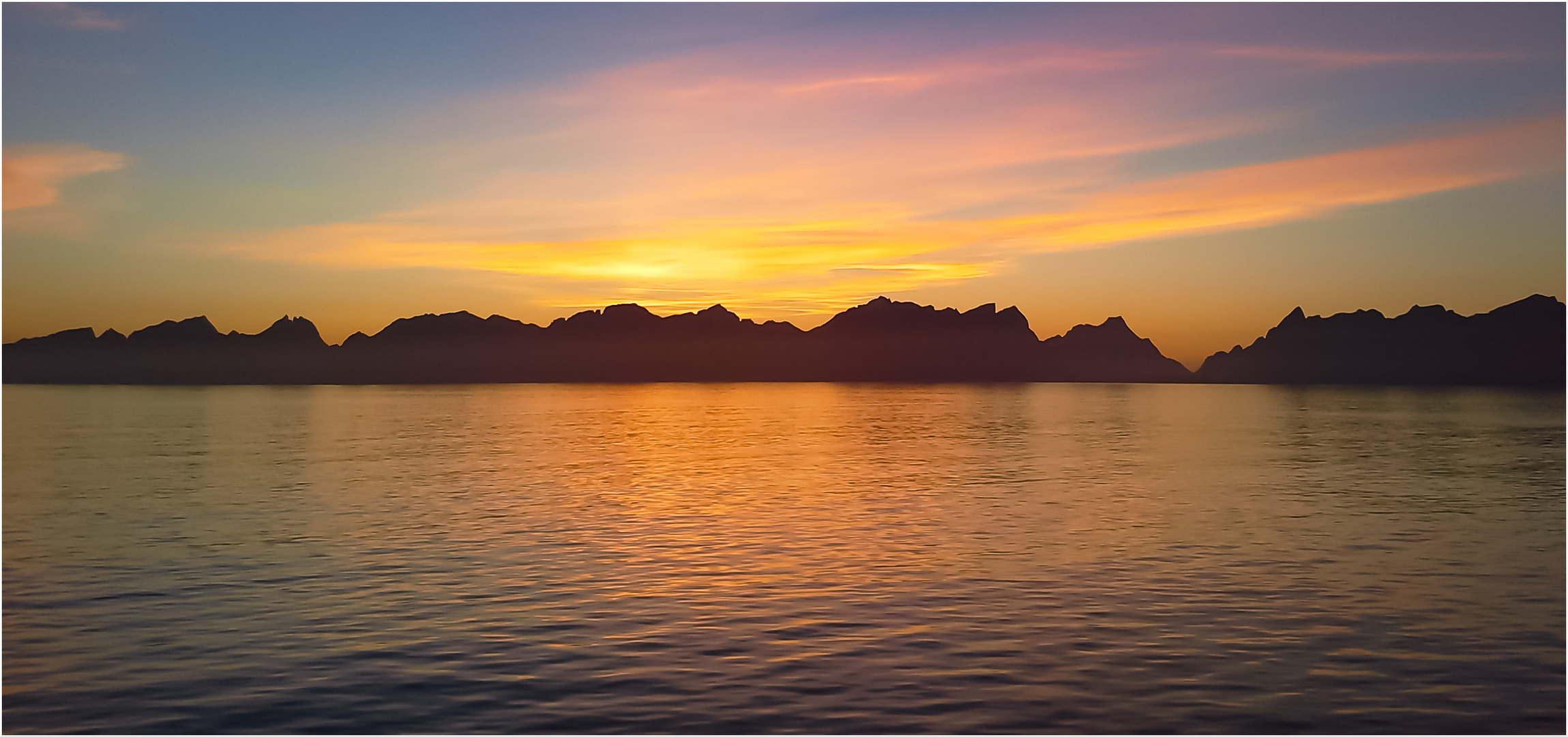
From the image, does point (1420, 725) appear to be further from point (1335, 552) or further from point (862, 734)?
point (1335, 552)

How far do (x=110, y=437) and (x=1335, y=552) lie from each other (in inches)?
4067

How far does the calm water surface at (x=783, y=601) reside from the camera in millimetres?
17125

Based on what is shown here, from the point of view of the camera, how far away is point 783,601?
81.5ft

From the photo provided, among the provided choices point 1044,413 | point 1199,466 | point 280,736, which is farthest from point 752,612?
point 1044,413

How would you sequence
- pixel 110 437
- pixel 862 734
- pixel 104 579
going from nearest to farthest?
pixel 862 734 < pixel 104 579 < pixel 110 437

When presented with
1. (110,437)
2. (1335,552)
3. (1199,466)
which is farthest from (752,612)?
(110,437)

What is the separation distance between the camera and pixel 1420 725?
54.0 ft

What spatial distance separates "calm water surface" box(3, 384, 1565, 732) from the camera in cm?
1712

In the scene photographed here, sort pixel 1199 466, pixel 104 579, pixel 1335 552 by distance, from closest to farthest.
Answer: pixel 104 579
pixel 1335 552
pixel 1199 466

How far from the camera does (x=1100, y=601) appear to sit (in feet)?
82.2

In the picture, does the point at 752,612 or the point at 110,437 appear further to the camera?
the point at 110,437

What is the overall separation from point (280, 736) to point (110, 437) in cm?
10029

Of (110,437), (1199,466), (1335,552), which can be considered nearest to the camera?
(1335,552)

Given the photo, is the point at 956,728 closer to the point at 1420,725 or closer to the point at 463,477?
the point at 1420,725
